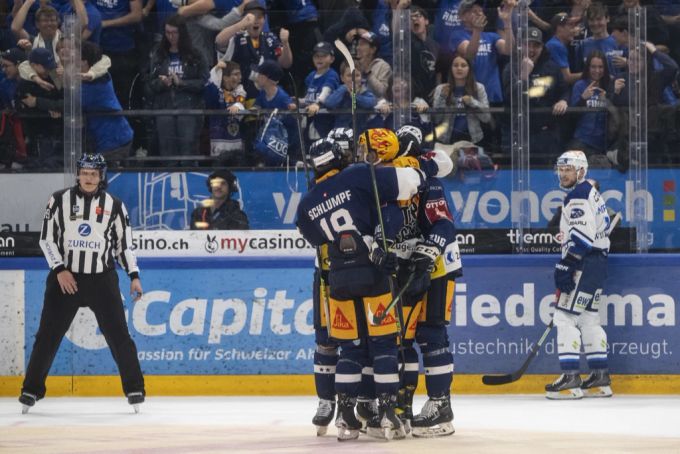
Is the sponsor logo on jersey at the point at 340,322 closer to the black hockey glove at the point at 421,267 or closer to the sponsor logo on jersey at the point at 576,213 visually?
the black hockey glove at the point at 421,267

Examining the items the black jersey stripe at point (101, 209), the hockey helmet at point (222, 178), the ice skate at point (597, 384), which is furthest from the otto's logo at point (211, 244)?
the ice skate at point (597, 384)

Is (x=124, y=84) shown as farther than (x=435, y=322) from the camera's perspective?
Yes

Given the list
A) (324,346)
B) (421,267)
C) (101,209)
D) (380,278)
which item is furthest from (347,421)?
(101,209)

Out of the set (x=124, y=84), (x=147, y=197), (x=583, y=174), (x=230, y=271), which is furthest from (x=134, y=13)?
(x=583, y=174)

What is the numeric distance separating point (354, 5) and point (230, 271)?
102 inches

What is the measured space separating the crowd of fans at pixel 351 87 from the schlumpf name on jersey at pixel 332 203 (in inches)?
119

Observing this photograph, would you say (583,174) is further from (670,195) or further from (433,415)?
(433,415)

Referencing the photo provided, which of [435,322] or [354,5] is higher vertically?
[354,5]

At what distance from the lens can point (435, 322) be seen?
25.7 ft

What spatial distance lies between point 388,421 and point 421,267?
87cm

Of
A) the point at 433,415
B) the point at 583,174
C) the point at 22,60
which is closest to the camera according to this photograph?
the point at 433,415

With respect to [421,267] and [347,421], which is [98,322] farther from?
[421,267]

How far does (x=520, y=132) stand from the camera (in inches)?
415

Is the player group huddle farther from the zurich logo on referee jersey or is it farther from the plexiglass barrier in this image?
the plexiglass barrier
